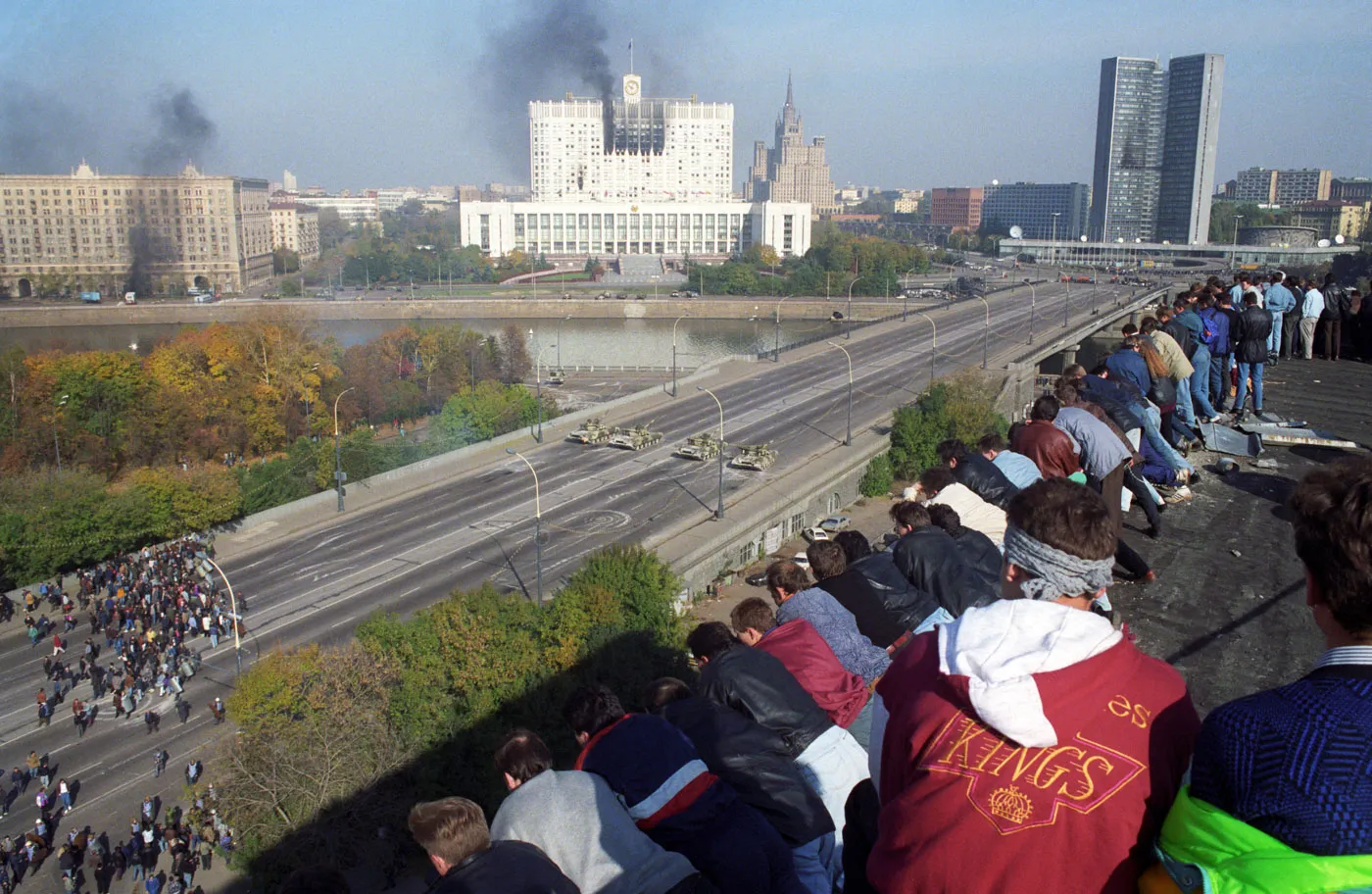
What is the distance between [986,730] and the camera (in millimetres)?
1369

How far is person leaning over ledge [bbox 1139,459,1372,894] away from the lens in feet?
3.42

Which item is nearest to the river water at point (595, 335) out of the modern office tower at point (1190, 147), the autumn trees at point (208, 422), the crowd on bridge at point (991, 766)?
the autumn trees at point (208, 422)

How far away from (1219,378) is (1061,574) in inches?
278

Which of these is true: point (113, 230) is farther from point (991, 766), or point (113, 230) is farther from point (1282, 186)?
point (1282, 186)

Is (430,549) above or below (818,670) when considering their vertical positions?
below

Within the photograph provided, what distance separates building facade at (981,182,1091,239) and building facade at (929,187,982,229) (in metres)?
1.12

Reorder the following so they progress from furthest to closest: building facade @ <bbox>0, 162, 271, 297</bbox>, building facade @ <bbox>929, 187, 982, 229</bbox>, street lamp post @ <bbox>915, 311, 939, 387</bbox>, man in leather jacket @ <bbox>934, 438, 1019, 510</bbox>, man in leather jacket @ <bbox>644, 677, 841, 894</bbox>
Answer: building facade @ <bbox>929, 187, 982, 229</bbox> < building facade @ <bbox>0, 162, 271, 297</bbox> < street lamp post @ <bbox>915, 311, 939, 387</bbox> < man in leather jacket @ <bbox>934, 438, 1019, 510</bbox> < man in leather jacket @ <bbox>644, 677, 841, 894</bbox>

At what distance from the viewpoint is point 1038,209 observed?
116062 millimetres

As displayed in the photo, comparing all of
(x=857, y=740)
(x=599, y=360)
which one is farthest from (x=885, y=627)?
(x=599, y=360)

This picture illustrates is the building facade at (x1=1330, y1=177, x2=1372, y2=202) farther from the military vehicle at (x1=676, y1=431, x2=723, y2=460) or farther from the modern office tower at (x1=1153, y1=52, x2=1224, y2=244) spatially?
the military vehicle at (x1=676, y1=431, x2=723, y2=460)

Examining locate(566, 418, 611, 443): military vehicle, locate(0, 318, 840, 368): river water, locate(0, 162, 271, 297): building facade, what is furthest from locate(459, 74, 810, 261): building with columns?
locate(566, 418, 611, 443): military vehicle

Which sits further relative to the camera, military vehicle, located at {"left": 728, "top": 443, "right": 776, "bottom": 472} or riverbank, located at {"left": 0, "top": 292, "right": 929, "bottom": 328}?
riverbank, located at {"left": 0, "top": 292, "right": 929, "bottom": 328}

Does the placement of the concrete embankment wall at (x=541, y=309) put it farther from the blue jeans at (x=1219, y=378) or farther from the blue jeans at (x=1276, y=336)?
the blue jeans at (x=1219, y=378)

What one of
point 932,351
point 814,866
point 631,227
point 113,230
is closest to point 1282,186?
point 631,227
